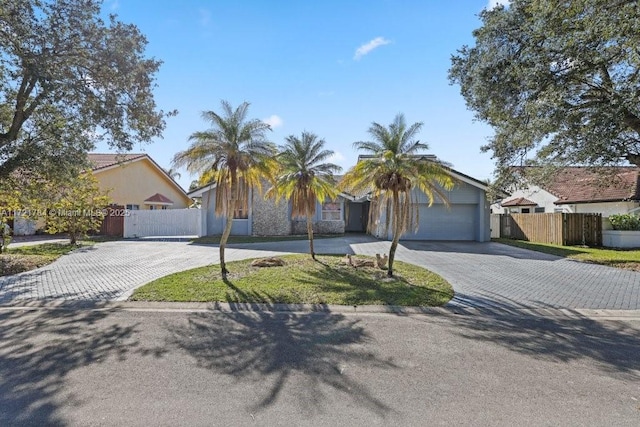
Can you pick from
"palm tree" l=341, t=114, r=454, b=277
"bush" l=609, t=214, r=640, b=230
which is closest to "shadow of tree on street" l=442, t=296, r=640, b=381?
"palm tree" l=341, t=114, r=454, b=277

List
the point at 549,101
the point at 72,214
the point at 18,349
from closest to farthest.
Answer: the point at 18,349 < the point at 549,101 < the point at 72,214

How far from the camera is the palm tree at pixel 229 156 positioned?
33.6 feet

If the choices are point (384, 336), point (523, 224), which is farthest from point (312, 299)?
point (523, 224)

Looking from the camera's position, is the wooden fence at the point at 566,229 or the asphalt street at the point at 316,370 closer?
the asphalt street at the point at 316,370

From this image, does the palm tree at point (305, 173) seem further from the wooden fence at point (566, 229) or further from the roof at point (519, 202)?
the roof at point (519, 202)

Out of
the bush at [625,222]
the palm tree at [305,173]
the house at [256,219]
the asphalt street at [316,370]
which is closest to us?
the asphalt street at [316,370]

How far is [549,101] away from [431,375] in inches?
358

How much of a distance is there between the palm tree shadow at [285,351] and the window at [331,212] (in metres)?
19.4

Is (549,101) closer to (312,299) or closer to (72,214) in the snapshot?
(312,299)

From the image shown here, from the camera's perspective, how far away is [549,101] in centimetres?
982

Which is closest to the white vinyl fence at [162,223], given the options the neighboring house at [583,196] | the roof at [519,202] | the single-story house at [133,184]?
the single-story house at [133,184]

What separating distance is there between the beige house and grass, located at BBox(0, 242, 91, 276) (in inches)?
392

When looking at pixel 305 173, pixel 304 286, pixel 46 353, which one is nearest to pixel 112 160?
pixel 305 173

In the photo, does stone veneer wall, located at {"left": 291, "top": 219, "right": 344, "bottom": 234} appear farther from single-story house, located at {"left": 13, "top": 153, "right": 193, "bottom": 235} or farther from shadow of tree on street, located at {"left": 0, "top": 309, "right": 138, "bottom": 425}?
shadow of tree on street, located at {"left": 0, "top": 309, "right": 138, "bottom": 425}
